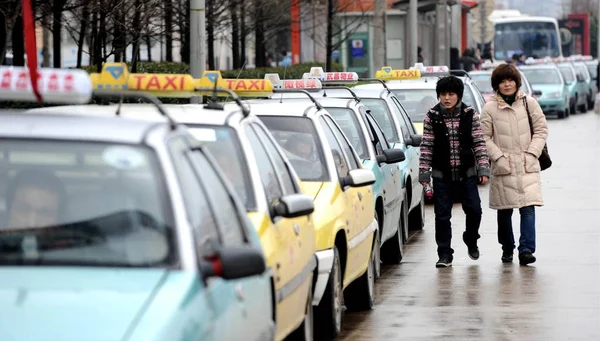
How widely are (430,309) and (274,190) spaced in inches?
112

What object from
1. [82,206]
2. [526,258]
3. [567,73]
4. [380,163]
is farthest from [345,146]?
[567,73]

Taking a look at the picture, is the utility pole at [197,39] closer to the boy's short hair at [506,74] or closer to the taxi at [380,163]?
the taxi at [380,163]

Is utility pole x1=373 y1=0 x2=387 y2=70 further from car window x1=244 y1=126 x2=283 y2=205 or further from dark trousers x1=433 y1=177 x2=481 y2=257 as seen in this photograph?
car window x1=244 y1=126 x2=283 y2=205

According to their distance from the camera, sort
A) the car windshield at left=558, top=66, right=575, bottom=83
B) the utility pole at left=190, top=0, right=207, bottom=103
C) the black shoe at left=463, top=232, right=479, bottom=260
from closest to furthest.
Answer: the black shoe at left=463, top=232, right=479, bottom=260 < the utility pole at left=190, top=0, right=207, bottom=103 < the car windshield at left=558, top=66, right=575, bottom=83

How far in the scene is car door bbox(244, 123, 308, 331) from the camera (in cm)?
699

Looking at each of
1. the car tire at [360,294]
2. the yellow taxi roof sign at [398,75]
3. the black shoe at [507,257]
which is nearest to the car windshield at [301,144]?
the car tire at [360,294]

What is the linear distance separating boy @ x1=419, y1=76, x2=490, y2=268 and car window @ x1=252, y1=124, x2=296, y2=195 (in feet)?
14.1

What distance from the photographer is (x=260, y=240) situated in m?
6.81

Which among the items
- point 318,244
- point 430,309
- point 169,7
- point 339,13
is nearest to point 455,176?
point 430,309

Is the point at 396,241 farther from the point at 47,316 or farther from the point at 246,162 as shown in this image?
the point at 47,316

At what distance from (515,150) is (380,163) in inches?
45.9

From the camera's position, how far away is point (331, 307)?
8867 millimetres

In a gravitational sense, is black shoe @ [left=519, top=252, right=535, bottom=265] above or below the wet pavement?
above

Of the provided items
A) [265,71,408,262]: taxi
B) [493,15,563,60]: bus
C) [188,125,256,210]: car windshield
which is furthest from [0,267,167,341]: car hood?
[493,15,563,60]: bus
